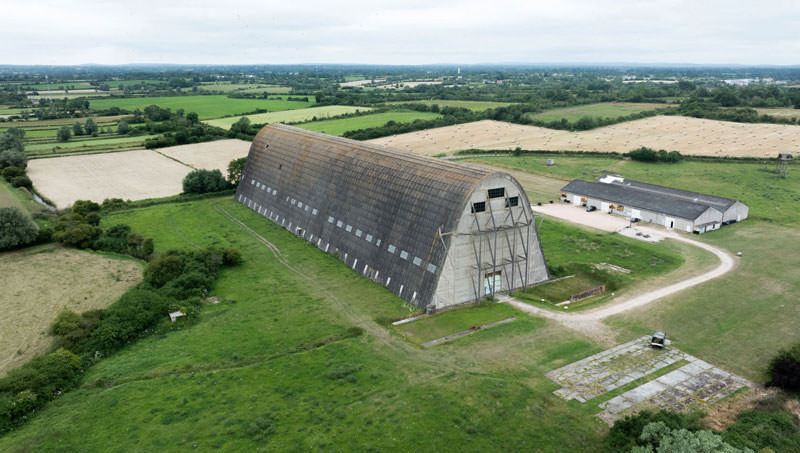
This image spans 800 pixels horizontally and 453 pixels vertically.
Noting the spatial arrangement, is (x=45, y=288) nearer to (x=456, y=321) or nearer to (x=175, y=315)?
(x=175, y=315)

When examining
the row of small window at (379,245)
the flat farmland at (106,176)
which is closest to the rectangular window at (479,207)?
the row of small window at (379,245)

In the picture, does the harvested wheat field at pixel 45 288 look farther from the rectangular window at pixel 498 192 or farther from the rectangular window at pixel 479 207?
the rectangular window at pixel 498 192

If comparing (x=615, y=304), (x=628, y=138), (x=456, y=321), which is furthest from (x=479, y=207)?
(x=628, y=138)

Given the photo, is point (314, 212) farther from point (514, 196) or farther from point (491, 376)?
point (491, 376)

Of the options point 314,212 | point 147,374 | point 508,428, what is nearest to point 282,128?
point 314,212

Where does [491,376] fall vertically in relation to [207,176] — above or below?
below

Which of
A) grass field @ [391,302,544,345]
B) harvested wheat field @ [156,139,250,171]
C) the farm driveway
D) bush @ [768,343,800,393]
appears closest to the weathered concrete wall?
grass field @ [391,302,544,345]
